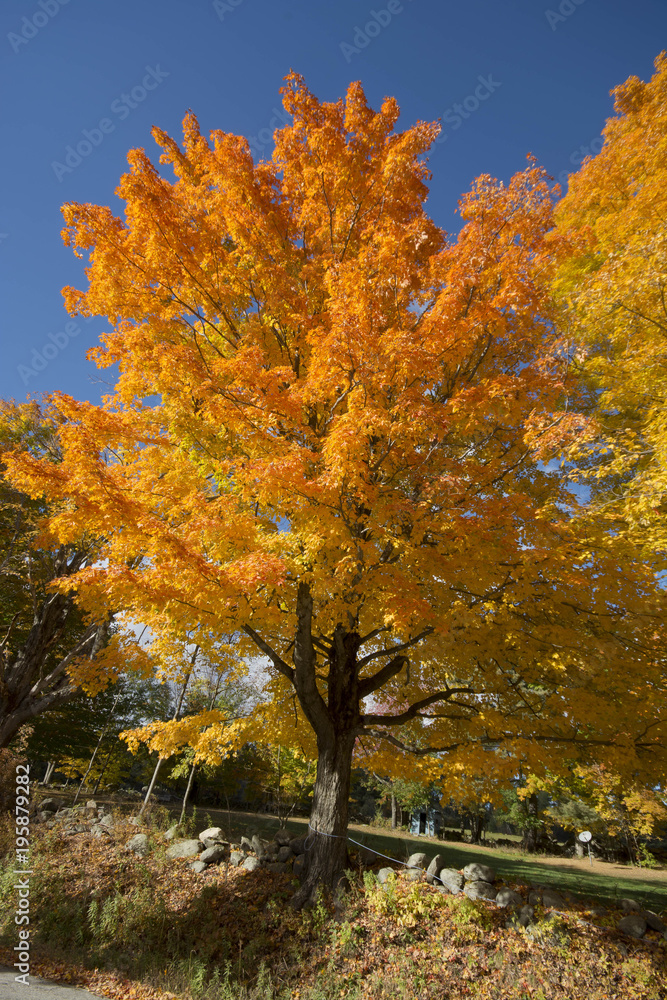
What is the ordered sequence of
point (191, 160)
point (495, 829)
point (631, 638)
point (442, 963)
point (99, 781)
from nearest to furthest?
point (442, 963) < point (631, 638) < point (191, 160) < point (99, 781) < point (495, 829)

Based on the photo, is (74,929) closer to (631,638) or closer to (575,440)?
(631,638)

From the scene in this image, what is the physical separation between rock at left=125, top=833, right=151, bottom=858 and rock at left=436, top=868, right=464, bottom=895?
533 centimetres

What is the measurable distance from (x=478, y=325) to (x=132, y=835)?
11000 mm

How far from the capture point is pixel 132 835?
893cm

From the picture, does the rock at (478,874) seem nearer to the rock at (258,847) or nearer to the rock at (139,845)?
the rock at (258,847)

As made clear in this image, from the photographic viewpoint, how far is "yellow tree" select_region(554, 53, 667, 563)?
5426mm

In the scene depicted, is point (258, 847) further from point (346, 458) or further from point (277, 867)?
point (346, 458)

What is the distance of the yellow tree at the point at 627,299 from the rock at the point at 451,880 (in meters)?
5.53

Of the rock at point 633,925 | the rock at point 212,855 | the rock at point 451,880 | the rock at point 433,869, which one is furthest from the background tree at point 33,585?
the rock at point 633,925

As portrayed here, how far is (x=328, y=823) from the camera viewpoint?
21.7 feet

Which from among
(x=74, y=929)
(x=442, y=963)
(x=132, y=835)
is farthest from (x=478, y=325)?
(x=132, y=835)

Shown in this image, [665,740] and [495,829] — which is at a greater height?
[665,740]

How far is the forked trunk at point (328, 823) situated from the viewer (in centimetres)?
656

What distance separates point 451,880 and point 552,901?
139cm
